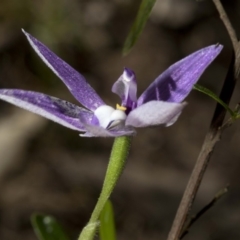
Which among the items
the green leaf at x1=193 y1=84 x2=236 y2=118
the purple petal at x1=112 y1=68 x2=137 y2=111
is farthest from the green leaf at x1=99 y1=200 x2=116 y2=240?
the green leaf at x1=193 y1=84 x2=236 y2=118

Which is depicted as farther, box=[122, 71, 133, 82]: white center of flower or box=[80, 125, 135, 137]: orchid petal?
box=[122, 71, 133, 82]: white center of flower

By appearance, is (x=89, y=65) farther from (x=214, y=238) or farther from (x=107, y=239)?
(x=107, y=239)

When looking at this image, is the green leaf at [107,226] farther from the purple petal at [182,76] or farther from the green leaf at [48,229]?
the purple petal at [182,76]

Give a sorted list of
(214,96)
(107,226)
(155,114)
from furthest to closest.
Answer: (107,226) → (214,96) → (155,114)

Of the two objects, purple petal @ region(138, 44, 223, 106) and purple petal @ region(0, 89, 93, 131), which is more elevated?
purple petal @ region(138, 44, 223, 106)

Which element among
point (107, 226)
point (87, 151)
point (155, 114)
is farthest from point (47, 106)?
point (87, 151)

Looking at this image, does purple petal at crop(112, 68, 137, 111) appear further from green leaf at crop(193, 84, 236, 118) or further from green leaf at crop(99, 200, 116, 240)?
green leaf at crop(99, 200, 116, 240)

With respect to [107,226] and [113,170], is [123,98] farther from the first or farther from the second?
[107,226]
